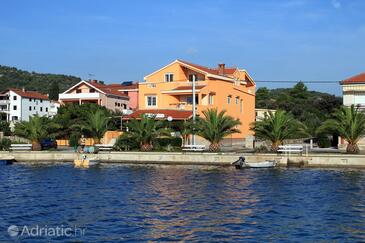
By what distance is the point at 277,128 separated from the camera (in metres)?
52.6

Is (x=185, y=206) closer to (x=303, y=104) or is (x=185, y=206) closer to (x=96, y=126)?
(x=96, y=126)

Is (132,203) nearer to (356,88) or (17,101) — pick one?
(356,88)

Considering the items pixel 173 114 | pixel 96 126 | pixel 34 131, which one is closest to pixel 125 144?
pixel 96 126

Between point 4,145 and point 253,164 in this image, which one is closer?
point 253,164

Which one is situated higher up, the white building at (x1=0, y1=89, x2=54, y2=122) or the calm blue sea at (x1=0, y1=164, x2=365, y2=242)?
the white building at (x1=0, y1=89, x2=54, y2=122)

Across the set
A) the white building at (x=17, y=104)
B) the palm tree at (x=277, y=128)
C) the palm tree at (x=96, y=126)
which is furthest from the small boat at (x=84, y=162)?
the white building at (x=17, y=104)

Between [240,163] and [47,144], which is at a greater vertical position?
[47,144]

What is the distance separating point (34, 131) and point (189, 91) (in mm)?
23458

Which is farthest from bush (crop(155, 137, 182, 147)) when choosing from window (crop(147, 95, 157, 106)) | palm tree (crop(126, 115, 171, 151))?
window (crop(147, 95, 157, 106))

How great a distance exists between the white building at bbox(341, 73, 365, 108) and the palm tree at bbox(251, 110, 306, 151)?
41.8ft

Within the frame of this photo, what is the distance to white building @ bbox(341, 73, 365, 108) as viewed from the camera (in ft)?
206

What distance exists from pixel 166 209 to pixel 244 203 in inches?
182

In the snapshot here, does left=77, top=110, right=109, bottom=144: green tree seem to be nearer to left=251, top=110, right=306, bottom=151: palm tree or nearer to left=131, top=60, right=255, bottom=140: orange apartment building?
left=131, top=60, right=255, bottom=140: orange apartment building

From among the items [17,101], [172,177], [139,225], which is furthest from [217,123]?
[17,101]
